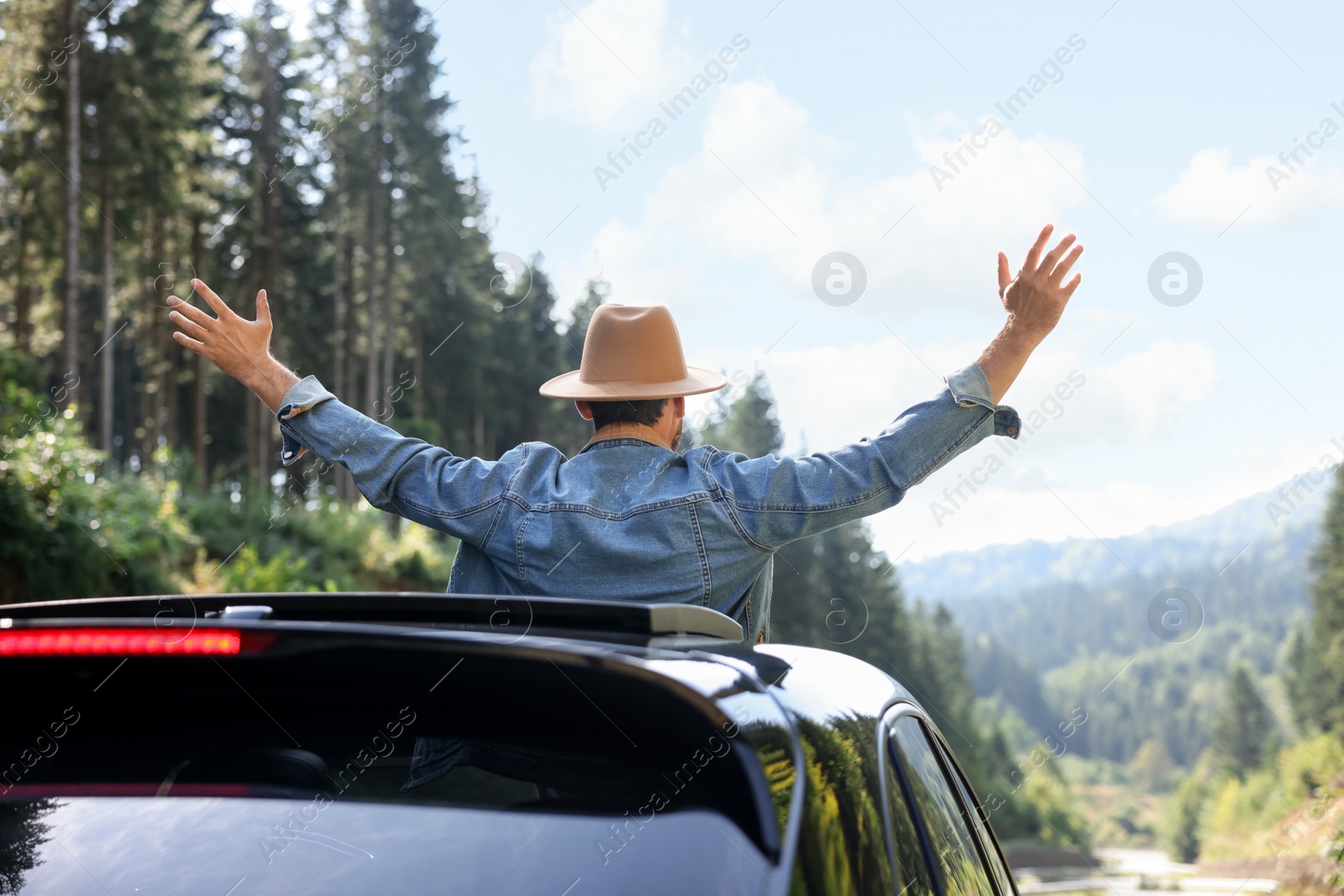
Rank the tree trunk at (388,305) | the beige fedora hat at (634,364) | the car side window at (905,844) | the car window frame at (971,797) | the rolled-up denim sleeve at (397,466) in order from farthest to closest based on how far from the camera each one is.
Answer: the tree trunk at (388,305) → the beige fedora hat at (634,364) → the rolled-up denim sleeve at (397,466) → the car window frame at (971,797) → the car side window at (905,844)

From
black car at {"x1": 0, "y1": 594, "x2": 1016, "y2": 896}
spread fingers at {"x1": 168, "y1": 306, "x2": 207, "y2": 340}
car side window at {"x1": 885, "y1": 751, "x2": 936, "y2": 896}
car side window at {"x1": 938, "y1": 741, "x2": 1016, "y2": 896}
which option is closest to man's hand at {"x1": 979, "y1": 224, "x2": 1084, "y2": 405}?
car side window at {"x1": 938, "y1": 741, "x2": 1016, "y2": 896}

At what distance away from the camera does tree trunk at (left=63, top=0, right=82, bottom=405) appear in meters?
24.2

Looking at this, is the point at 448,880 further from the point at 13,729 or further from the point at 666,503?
the point at 666,503

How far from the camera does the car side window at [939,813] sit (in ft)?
7.48

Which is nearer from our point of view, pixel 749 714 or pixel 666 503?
pixel 749 714

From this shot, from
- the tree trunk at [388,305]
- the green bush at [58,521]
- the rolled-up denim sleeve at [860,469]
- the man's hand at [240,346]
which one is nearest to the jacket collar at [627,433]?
the rolled-up denim sleeve at [860,469]

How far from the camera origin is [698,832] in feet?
4.77

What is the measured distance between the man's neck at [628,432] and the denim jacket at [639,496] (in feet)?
0.08

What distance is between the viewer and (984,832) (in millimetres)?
3361

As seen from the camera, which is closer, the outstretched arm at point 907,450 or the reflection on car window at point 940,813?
the reflection on car window at point 940,813

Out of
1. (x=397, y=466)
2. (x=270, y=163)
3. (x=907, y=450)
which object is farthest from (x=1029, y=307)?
(x=270, y=163)

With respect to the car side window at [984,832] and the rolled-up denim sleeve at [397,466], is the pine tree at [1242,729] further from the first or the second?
the rolled-up denim sleeve at [397,466]

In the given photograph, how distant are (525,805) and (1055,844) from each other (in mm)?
110613

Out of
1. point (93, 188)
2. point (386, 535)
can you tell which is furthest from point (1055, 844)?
point (93, 188)
